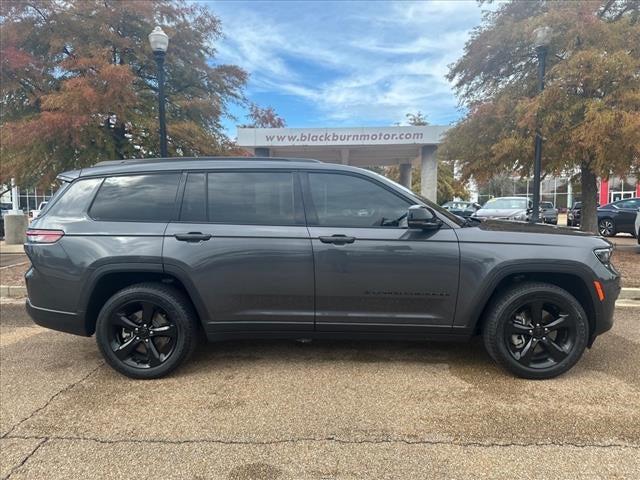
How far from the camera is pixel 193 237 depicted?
353 cm

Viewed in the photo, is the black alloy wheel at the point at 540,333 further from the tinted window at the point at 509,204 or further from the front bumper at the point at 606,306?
the tinted window at the point at 509,204

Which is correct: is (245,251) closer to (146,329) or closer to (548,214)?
(146,329)

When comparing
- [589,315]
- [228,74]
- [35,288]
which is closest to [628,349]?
A: [589,315]

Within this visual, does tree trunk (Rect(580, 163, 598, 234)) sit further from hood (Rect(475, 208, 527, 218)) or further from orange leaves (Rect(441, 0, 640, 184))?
hood (Rect(475, 208, 527, 218))

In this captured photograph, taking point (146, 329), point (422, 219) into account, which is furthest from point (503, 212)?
point (146, 329)

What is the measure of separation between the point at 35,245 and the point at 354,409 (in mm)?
3014

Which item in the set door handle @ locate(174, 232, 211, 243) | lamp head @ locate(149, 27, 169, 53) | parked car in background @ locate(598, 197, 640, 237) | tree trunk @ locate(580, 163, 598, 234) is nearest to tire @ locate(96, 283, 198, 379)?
door handle @ locate(174, 232, 211, 243)

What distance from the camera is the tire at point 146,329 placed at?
3.57m

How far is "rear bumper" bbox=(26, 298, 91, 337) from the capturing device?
12.0 feet

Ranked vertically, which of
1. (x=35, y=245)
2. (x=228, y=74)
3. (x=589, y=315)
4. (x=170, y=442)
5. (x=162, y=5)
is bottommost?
(x=170, y=442)

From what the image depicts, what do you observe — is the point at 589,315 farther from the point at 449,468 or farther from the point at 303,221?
the point at 303,221

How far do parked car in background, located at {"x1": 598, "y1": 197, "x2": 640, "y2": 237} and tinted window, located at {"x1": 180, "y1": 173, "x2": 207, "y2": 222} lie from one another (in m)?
15.9

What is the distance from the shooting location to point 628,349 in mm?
4215

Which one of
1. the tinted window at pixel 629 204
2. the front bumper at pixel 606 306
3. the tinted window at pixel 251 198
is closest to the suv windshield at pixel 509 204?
the tinted window at pixel 629 204
